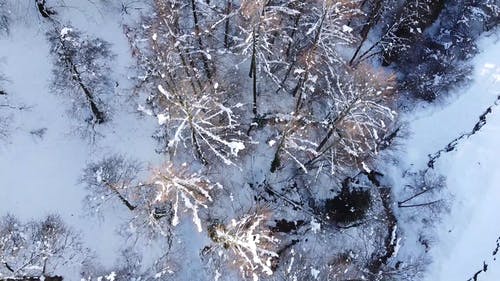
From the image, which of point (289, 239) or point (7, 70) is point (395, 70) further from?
point (7, 70)

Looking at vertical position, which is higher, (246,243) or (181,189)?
(181,189)

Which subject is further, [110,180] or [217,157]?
[217,157]

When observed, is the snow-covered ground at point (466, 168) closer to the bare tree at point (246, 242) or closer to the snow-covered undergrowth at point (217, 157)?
the snow-covered undergrowth at point (217, 157)

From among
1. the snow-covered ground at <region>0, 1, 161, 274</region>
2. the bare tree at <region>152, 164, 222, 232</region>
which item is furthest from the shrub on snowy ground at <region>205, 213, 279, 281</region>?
the snow-covered ground at <region>0, 1, 161, 274</region>

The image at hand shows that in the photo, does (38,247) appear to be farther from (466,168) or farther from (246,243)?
(466,168)

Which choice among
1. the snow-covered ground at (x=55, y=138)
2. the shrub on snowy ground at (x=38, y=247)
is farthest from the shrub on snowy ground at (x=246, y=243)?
the shrub on snowy ground at (x=38, y=247)

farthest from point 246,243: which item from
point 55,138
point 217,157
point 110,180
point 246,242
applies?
point 55,138

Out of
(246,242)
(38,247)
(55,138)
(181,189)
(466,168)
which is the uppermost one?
(55,138)

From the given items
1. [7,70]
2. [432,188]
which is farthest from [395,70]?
[7,70]

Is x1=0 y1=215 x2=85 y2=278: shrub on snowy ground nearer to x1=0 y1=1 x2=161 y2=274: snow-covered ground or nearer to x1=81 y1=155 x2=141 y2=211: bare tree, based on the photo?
x1=0 y1=1 x2=161 y2=274: snow-covered ground
